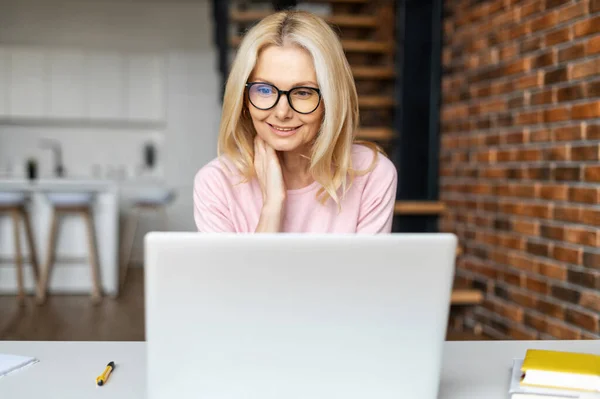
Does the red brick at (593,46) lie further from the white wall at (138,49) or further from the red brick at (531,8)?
the white wall at (138,49)

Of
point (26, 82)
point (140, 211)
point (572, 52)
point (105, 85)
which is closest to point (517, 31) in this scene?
point (572, 52)

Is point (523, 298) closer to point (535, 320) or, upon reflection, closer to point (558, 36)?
point (535, 320)

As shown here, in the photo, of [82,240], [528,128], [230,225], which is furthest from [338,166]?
[82,240]

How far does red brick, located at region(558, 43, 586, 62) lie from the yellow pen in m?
2.17

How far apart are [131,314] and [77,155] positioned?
12.0 feet

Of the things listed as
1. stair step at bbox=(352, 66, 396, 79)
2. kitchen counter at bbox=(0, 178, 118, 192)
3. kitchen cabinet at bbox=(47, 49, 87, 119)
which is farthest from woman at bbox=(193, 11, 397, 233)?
kitchen cabinet at bbox=(47, 49, 87, 119)

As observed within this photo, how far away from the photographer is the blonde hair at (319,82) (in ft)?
4.87

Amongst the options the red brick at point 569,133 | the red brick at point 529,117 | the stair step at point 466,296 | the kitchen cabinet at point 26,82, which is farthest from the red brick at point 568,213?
the kitchen cabinet at point 26,82

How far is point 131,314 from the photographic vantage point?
4.57 metres

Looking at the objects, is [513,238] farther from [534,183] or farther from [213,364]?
[213,364]

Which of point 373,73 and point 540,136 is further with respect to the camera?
point 373,73

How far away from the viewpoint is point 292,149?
159 centimetres

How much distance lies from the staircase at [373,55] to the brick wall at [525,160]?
211 millimetres

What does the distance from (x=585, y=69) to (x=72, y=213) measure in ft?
13.5
